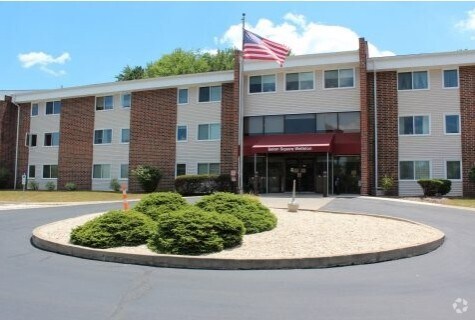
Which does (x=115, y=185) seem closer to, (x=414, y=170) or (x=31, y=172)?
(x=31, y=172)

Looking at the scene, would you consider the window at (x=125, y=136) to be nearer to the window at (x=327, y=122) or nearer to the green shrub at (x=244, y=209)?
the window at (x=327, y=122)

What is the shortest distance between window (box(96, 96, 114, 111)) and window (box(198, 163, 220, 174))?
30.6 feet

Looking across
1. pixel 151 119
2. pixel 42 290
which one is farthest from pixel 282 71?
pixel 42 290

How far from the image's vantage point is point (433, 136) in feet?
95.8

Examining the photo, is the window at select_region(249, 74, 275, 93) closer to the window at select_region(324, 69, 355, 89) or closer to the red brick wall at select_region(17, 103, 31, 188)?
the window at select_region(324, 69, 355, 89)

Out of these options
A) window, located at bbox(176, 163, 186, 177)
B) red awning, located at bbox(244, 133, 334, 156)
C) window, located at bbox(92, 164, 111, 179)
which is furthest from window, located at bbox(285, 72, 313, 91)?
window, located at bbox(92, 164, 111, 179)

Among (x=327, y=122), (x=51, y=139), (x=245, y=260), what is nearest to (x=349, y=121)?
(x=327, y=122)

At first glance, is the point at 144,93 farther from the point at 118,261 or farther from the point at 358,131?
the point at 118,261

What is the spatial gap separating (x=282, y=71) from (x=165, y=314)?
90.0 feet

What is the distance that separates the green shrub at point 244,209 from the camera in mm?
12375

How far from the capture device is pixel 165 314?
238 inches

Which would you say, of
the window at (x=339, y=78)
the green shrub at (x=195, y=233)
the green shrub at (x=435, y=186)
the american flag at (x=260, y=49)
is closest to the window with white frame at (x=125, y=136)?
the window at (x=339, y=78)

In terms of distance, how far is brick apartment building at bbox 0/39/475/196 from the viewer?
95.3 feet

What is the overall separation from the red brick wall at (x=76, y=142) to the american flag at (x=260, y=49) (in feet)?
62.3
